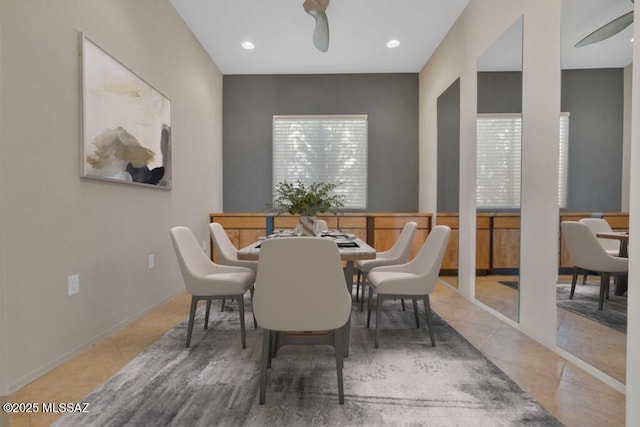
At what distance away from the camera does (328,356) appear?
2.27 meters

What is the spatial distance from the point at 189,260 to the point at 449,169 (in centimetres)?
315

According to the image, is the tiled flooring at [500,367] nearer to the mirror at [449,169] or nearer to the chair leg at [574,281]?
the chair leg at [574,281]

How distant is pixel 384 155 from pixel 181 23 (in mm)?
3283

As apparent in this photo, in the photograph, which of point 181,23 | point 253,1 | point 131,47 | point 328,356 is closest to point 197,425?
point 328,356

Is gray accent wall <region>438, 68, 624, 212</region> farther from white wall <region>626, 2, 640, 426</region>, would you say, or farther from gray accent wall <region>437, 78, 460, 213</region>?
gray accent wall <region>437, 78, 460, 213</region>

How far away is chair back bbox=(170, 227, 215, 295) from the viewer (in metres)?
2.39

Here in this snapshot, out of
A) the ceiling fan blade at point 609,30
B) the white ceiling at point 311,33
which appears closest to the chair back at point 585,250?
the ceiling fan blade at point 609,30

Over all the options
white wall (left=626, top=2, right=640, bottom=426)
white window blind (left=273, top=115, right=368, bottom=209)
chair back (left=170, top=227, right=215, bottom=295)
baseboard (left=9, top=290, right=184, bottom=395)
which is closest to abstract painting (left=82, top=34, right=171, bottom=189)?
chair back (left=170, top=227, right=215, bottom=295)

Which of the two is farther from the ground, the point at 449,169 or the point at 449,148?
the point at 449,148

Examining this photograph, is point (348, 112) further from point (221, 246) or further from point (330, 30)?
point (221, 246)

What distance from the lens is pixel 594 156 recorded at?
2.06 metres

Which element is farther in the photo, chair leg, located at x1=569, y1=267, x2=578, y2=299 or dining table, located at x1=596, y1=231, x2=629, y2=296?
chair leg, located at x1=569, y1=267, x2=578, y2=299

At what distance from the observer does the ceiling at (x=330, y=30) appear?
3740 mm

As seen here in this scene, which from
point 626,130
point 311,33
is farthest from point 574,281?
point 311,33
